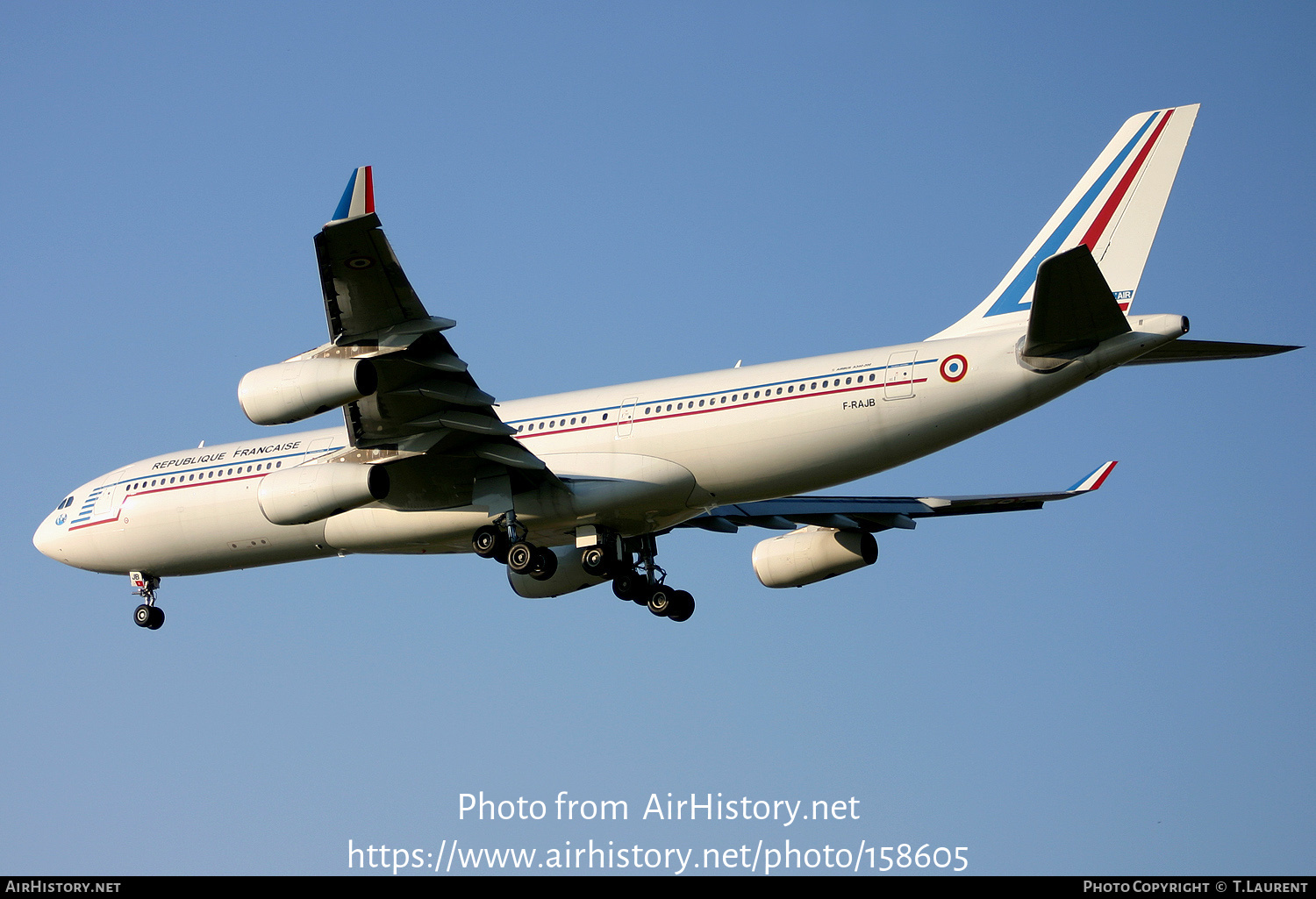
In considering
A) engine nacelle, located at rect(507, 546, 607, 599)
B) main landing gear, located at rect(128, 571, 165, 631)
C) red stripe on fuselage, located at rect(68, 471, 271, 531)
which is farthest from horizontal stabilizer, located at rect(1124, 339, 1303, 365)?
main landing gear, located at rect(128, 571, 165, 631)

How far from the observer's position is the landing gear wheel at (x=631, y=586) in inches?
957

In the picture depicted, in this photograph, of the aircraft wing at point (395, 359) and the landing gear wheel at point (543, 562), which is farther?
the landing gear wheel at point (543, 562)

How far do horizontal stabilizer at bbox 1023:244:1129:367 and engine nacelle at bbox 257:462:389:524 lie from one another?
9685mm

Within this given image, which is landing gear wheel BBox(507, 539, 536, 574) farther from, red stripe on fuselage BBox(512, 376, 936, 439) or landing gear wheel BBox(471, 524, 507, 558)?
red stripe on fuselage BBox(512, 376, 936, 439)

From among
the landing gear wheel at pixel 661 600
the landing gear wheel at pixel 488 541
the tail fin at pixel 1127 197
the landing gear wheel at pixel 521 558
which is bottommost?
the landing gear wheel at pixel 521 558

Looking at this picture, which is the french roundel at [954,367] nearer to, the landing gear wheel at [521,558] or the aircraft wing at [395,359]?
the aircraft wing at [395,359]

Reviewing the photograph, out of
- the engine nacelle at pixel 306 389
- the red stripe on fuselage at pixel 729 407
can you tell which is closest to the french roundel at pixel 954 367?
the red stripe on fuselage at pixel 729 407

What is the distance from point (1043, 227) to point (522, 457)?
8561 mm

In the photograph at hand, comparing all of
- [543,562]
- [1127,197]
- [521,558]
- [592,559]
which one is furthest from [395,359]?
[1127,197]

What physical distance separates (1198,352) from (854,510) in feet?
26.4

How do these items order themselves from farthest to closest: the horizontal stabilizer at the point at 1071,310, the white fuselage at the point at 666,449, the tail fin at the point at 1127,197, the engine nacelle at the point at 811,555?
the engine nacelle at the point at 811,555
the white fuselage at the point at 666,449
the tail fin at the point at 1127,197
the horizontal stabilizer at the point at 1071,310

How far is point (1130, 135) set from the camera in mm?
19344

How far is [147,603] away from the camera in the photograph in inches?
1021

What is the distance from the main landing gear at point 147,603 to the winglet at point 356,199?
37.8 ft
